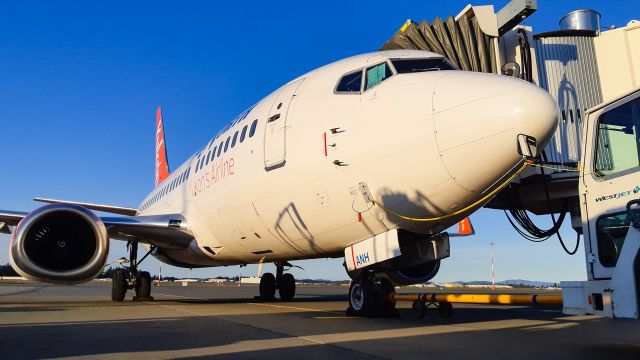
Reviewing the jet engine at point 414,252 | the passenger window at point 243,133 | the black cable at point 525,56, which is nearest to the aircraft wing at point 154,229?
the passenger window at point 243,133

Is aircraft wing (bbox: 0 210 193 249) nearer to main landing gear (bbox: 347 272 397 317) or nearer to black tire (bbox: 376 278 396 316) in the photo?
main landing gear (bbox: 347 272 397 317)

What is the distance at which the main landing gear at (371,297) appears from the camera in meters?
7.70

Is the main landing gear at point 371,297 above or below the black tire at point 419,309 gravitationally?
above

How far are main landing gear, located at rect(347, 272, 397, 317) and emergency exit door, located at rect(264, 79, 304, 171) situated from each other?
214cm

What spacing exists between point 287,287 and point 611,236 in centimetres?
1178

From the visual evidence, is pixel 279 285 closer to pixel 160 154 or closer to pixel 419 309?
pixel 419 309

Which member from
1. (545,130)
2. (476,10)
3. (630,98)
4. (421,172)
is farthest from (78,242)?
(476,10)

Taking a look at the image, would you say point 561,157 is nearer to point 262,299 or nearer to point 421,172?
point 421,172

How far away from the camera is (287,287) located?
15648 millimetres

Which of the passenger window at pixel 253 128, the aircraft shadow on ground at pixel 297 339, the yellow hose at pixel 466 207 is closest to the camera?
the aircraft shadow on ground at pixel 297 339

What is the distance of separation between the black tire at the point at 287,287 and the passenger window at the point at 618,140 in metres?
11.6

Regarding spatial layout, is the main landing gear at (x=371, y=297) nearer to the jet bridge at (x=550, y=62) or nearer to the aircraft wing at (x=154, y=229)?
the jet bridge at (x=550, y=62)

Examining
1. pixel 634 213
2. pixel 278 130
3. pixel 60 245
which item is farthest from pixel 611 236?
pixel 60 245

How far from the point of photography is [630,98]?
188 inches
